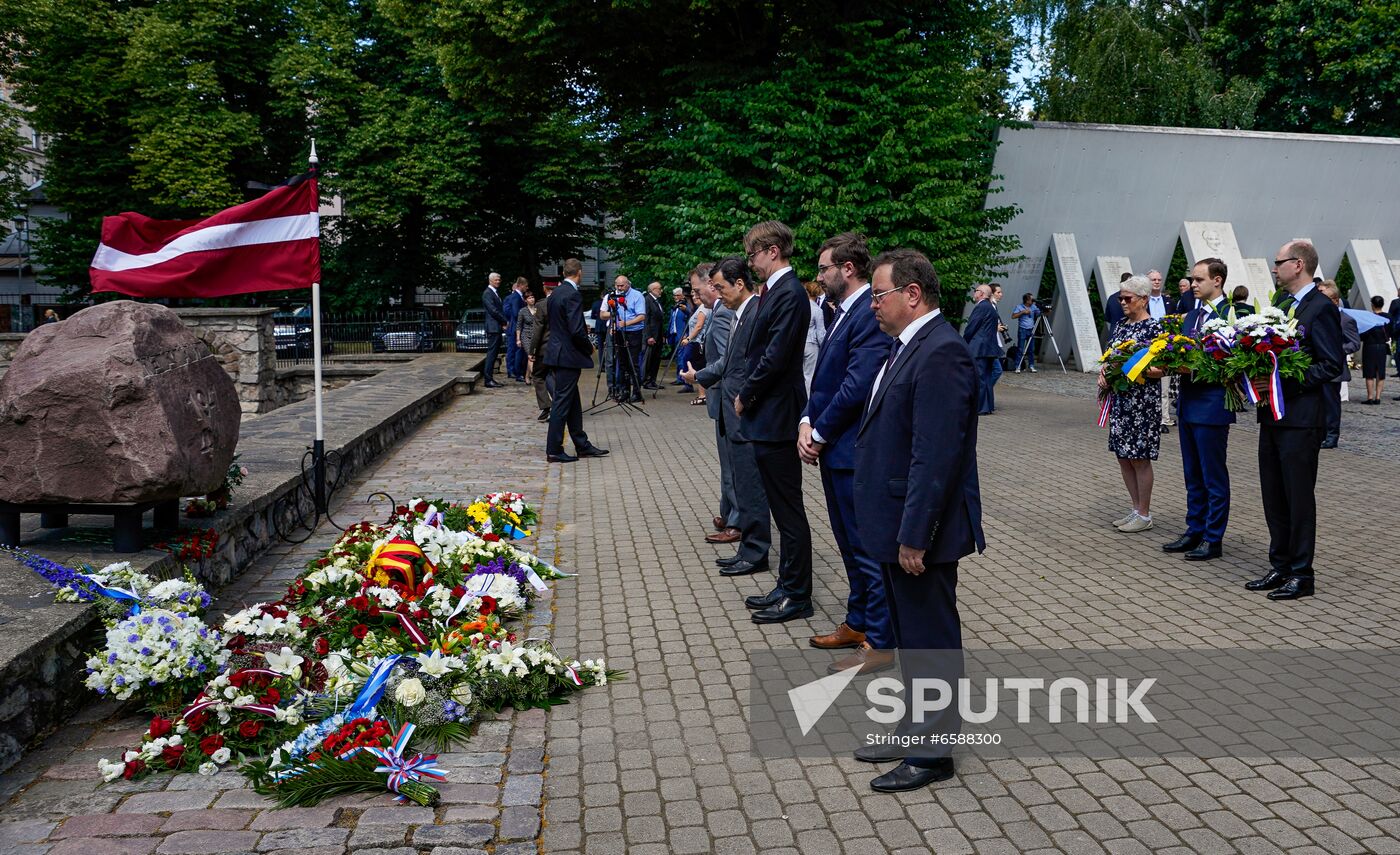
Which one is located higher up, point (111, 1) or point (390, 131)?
point (111, 1)

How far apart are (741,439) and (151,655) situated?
3348mm

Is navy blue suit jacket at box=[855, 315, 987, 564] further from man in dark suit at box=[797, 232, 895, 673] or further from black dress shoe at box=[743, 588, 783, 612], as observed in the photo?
black dress shoe at box=[743, 588, 783, 612]

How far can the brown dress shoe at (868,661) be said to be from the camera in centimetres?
507

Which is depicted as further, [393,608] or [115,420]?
[393,608]

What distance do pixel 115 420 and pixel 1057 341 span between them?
84.3 ft

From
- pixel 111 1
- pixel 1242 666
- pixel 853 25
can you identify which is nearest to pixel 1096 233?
pixel 853 25

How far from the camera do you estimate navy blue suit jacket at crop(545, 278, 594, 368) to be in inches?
457

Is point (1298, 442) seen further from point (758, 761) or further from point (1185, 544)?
point (758, 761)

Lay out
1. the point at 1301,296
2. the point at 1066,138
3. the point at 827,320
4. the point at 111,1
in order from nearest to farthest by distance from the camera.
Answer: the point at 1301,296, the point at 827,320, the point at 1066,138, the point at 111,1

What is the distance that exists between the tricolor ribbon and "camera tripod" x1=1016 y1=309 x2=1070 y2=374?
78.9ft

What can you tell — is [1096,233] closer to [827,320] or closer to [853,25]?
[853,25]

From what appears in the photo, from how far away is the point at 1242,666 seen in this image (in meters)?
5.16

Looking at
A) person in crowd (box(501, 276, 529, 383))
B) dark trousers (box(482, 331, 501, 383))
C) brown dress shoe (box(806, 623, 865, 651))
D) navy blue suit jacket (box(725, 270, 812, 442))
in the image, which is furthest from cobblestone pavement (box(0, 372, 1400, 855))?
dark trousers (box(482, 331, 501, 383))

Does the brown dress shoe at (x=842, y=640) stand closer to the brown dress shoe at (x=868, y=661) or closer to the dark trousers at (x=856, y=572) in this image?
the dark trousers at (x=856, y=572)
